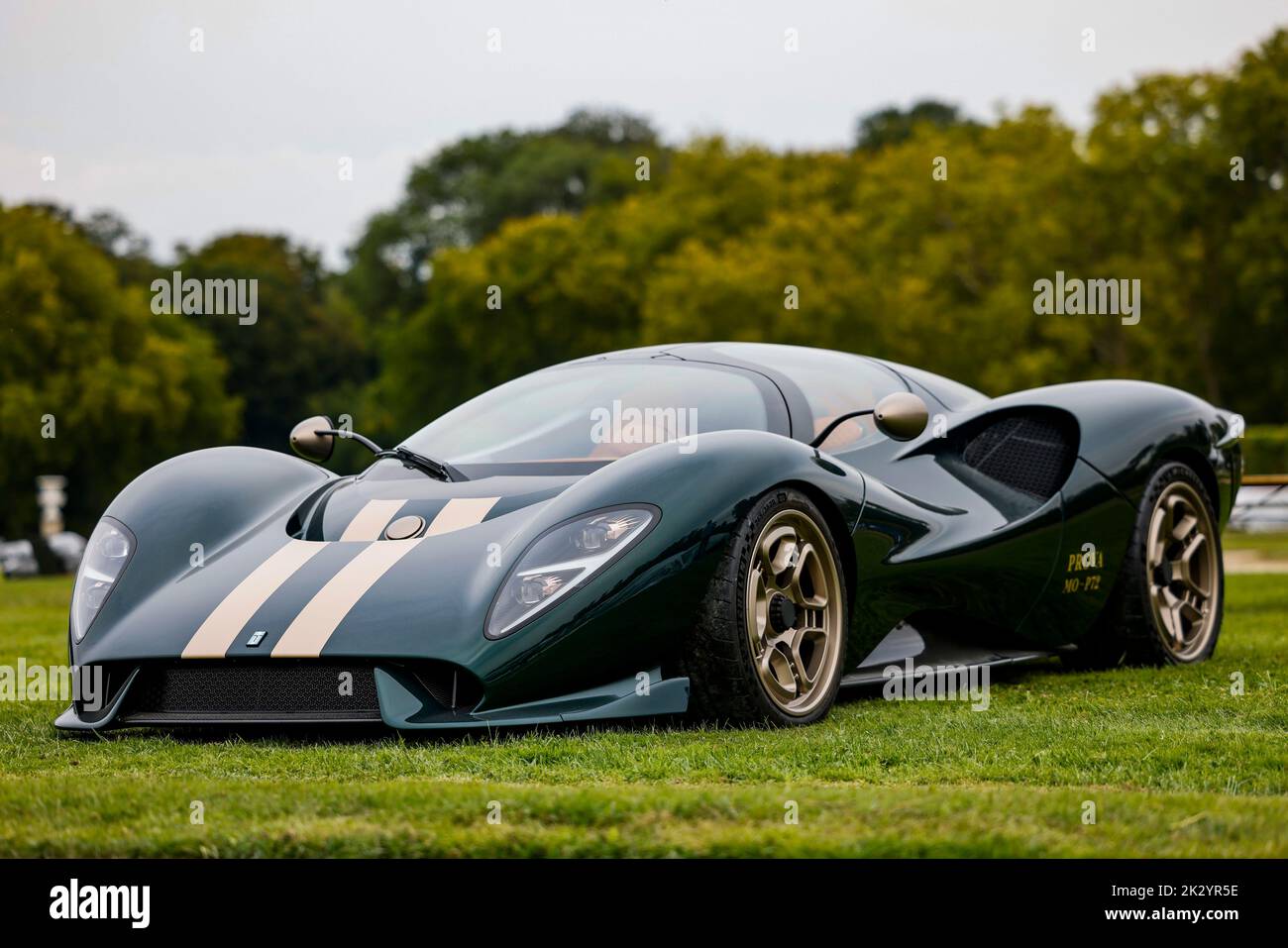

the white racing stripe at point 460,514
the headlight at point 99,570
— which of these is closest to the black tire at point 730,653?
the white racing stripe at point 460,514

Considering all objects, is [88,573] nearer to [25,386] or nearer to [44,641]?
[44,641]

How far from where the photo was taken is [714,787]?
4.36 m

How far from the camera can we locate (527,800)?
13.1ft

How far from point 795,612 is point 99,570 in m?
2.36

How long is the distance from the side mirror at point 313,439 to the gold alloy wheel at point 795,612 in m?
2.15

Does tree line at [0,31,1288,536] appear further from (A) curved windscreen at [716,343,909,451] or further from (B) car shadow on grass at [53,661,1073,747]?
(B) car shadow on grass at [53,661,1073,747]

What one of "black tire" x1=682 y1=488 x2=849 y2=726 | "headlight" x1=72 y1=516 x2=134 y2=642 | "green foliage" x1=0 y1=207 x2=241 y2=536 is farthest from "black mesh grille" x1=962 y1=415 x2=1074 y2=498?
"green foliage" x1=0 y1=207 x2=241 y2=536

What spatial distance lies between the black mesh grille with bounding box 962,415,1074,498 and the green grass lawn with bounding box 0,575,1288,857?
1177 millimetres

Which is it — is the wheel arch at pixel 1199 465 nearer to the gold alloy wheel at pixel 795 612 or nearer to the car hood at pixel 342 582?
the gold alloy wheel at pixel 795 612

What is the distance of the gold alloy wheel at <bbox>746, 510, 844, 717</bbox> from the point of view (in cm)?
572

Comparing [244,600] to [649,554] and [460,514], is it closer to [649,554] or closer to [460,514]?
[460,514]

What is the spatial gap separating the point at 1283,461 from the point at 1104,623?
3336cm

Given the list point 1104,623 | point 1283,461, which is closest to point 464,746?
point 1104,623

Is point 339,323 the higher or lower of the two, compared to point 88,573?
higher
